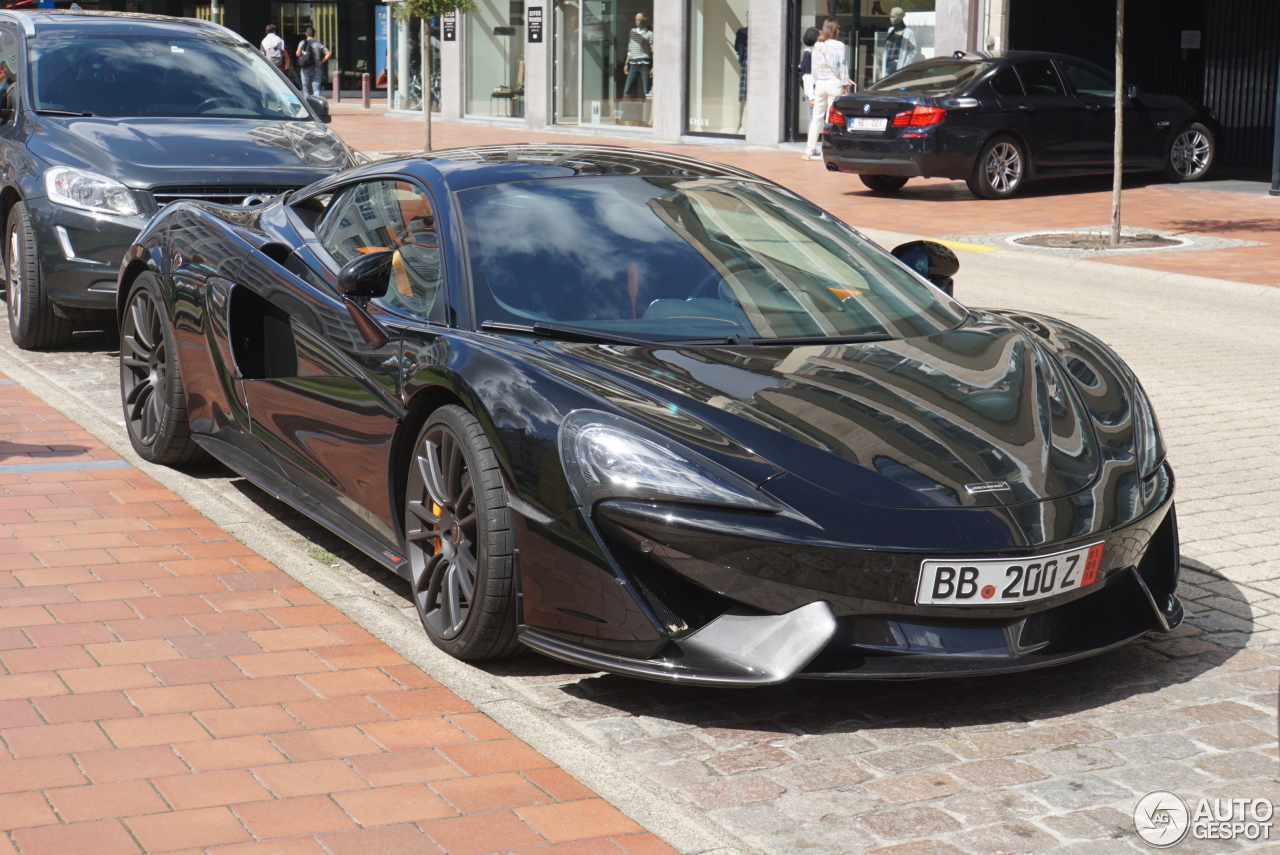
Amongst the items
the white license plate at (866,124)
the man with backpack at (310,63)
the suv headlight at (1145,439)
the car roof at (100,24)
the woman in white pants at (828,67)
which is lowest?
the suv headlight at (1145,439)

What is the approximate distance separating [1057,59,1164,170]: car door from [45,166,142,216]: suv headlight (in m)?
13.0

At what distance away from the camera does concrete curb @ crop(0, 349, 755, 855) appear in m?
3.19

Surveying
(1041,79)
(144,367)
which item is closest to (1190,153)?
(1041,79)

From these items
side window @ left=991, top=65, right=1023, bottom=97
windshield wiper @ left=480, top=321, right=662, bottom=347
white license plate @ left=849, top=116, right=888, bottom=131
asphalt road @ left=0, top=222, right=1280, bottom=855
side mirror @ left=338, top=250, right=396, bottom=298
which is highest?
side window @ left=991, top=65, right=1023, bottom=97

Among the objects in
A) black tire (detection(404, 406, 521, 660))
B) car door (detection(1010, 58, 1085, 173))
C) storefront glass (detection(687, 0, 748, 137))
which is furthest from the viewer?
storefront glass (detection(687, 0, 748, 137))

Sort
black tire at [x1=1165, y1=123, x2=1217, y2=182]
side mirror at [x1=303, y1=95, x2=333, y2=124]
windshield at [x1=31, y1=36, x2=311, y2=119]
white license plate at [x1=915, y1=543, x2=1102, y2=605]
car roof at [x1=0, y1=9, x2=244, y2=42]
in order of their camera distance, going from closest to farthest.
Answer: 1. white license plate at [x1=915, y1=543, x2=1102, y2=605]
2. windshield at [x1=31, y1=36, x2=311, y2=119]
3. car roof at [x1=0, y1=9, x2=244, y2=42]
4. side mirror at [x1=303, y1=95, x2=333, y2=124]
5. black tire at [x1=1165, y1=123, x2=1217, y2=182]

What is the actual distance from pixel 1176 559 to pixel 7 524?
3.89 metres

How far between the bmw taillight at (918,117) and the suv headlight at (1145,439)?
43.1ft

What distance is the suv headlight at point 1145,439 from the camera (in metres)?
4.12

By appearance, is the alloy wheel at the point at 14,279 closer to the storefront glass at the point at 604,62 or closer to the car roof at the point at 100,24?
the car roof at the point at 100,24

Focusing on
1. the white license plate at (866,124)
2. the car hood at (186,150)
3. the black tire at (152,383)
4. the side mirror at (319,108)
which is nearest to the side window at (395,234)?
the black tire at (152,383)

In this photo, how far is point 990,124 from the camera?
17391 millimetres

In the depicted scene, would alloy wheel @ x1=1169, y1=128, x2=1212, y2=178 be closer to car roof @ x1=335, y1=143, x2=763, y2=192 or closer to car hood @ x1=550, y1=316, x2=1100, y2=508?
car roof @ x1=335, y1=143, x2=763, y2=192

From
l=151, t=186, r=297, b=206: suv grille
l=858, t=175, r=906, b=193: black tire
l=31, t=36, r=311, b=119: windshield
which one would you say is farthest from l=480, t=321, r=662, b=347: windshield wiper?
l=858, t=175, r=906, b=193: black tire
